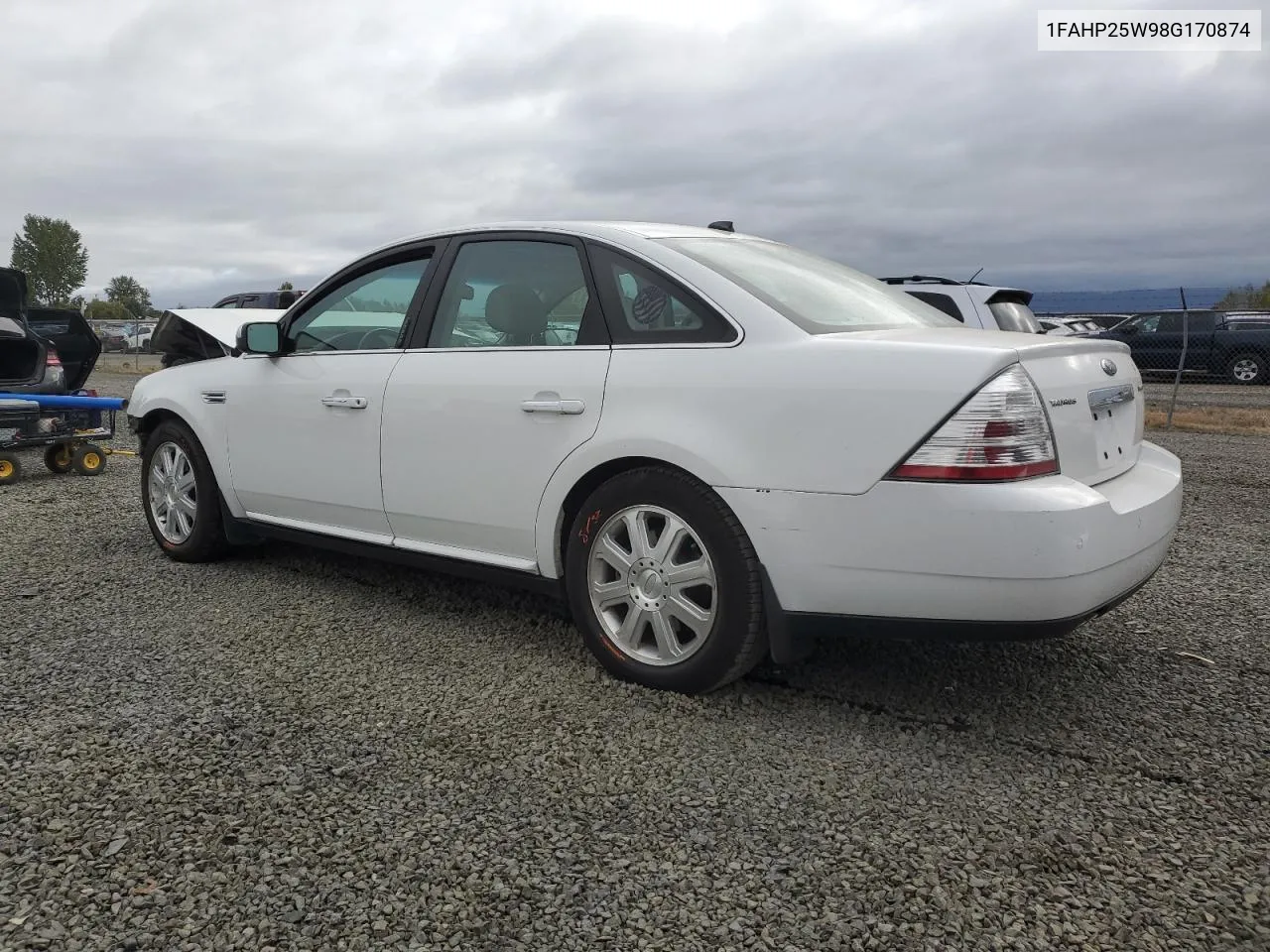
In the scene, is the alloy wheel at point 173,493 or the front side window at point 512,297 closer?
the front side window at point 512,297

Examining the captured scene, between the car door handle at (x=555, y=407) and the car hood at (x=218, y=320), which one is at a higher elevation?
the car hood at (x=218, y=320)

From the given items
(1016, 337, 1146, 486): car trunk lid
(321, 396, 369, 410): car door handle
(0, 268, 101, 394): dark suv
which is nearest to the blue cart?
(0, 268, 101, 394): dark suv

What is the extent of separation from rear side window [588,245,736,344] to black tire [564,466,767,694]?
0.44 metres

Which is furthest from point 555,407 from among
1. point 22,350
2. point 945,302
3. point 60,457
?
point 22,350

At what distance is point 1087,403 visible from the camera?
9.67ft

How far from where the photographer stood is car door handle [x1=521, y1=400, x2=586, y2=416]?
11.1 feet

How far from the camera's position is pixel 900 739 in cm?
299

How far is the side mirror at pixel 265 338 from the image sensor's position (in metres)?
4.50

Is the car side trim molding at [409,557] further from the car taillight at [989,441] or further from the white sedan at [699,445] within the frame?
the car taillight at [989,441]

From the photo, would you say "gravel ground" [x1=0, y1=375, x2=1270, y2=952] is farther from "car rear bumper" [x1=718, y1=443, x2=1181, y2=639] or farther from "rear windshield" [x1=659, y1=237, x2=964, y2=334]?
"rear windshield" [x1=659, y1=237, x2=964, y2=334]

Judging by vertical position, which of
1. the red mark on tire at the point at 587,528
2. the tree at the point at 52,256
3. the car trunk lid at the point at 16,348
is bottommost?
the red mark on tire at the point at 587,528

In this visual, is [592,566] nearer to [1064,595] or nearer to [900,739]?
[900,739]

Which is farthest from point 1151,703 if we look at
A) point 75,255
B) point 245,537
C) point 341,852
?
point 75,255

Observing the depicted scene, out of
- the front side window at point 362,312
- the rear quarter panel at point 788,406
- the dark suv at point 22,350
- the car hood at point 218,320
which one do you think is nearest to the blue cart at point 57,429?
the dark suv at point 22,350
